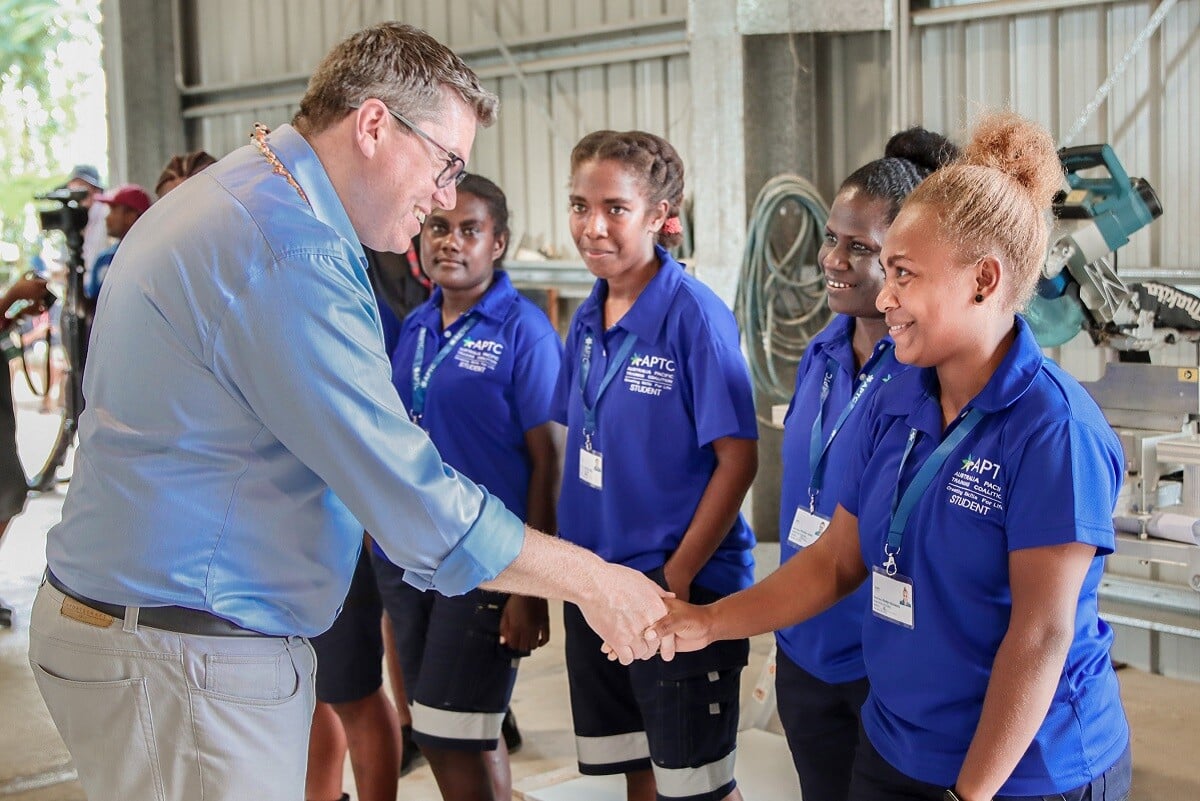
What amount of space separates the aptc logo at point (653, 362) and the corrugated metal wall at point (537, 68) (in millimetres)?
4011

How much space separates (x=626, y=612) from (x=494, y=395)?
0.96 metres

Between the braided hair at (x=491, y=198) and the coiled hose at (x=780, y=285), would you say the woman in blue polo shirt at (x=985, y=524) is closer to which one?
the braided hair at (x=491, y=198)

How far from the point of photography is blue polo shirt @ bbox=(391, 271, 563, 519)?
2.92 m

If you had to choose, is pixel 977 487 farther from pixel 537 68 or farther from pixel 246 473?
pixel 537 68

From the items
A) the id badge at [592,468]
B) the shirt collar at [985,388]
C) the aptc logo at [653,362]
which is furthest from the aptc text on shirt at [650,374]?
the shirt collar at [985,388]

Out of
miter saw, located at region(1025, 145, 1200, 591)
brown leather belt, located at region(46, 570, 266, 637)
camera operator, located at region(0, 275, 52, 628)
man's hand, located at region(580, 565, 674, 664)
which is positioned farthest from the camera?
camera operator, located at region(0, 275, 52, 628)

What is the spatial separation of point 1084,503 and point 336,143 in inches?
43.1

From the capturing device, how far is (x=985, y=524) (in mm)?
1620

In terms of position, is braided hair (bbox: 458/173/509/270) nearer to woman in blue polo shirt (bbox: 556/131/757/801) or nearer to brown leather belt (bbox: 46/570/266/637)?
woman in blue polo shirt (bbox: 556/131/757/801)

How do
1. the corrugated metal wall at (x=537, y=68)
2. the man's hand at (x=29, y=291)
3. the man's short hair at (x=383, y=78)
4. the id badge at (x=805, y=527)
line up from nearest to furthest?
the man's short hair at (x=383, y=78), the id badge at (x=805, y=527), the man's hand at (x=29, y=291), the corrugated metal wall at (x=537, y=68)

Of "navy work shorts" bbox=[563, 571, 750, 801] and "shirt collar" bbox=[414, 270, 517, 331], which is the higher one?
"shirt collar" bbox=[414, 270, 517, 331]

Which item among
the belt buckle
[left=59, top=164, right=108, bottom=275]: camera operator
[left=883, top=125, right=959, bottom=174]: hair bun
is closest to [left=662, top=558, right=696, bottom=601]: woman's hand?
[left=883, top=125, right=959, bottom=174]: hair bun

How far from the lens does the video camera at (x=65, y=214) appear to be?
A: 21.5ft

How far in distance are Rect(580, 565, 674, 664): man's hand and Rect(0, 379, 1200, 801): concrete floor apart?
1.20m
